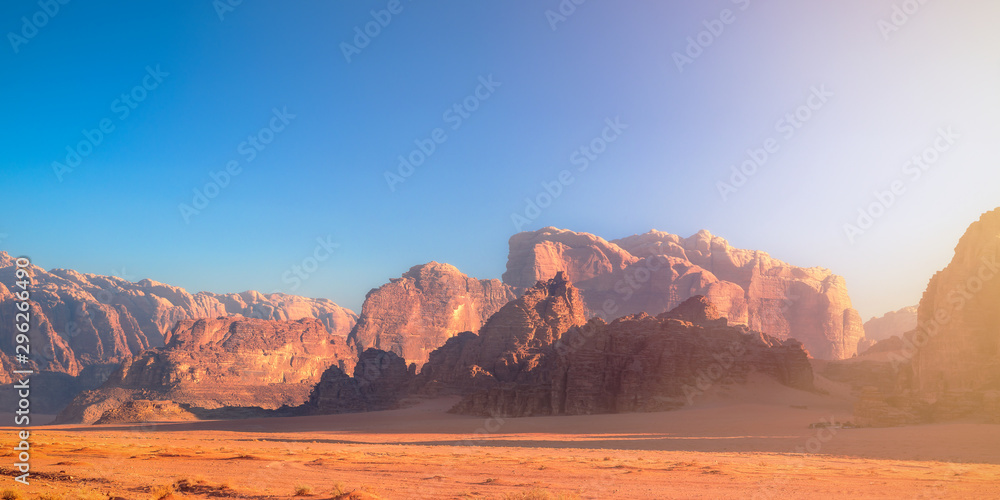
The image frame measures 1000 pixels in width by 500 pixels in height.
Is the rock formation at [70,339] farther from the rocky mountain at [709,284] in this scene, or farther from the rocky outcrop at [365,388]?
the rocky mountain at [709,284]

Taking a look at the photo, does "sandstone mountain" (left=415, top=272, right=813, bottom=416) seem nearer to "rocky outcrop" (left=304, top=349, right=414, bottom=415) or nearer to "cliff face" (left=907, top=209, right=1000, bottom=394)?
"rocky outcrop" (left=304, top=349, right=414, bottom=415)

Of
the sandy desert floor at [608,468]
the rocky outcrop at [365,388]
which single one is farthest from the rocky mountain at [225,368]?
the sandy desert floor at [608,468]

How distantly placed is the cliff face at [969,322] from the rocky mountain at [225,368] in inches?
2839

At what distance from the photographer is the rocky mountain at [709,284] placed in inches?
4887

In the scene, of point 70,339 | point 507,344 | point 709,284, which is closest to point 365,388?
point 507,344

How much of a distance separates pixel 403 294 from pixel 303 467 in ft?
359

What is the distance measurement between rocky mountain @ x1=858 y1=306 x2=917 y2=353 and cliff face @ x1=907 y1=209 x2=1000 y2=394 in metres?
A: 101

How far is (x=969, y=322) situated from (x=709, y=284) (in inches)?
3604

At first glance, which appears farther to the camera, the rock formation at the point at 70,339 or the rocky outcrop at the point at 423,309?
the rocky outcrop at the point at 423,309

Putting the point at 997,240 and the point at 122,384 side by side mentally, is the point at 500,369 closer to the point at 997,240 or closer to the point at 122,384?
the point at 997,240

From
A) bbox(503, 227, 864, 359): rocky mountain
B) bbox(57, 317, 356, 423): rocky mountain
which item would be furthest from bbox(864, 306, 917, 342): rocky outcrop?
bbox(57, 317, 356, 423): rocky mountain

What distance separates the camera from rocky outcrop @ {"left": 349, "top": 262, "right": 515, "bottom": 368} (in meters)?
123

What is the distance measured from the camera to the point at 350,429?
49719mm

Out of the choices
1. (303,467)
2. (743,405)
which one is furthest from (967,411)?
(303,467)
